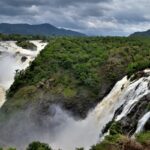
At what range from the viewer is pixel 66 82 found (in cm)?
6300

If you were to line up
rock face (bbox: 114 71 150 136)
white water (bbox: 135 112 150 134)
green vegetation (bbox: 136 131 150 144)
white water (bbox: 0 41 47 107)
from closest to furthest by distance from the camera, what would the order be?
green vegetation (bbox: 136 131 150 144) < white water (bbox: 135 112 150 134) < rock face (bbox: 114 71 150 136) < white water (bbox: 0 41 47 107)

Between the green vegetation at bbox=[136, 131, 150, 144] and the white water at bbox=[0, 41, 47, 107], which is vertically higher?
the green vegetation at bbox=[136, 131, 150, 144]

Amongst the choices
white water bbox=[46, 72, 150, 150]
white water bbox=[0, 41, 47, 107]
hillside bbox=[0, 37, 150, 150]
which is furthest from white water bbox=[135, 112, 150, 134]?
white water bbox=[0, 41, 47, 107]

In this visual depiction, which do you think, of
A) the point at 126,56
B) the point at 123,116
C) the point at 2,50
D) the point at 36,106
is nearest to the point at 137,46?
the point at 126,56

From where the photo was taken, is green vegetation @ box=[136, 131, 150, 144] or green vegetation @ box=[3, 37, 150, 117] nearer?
green vegetation @ box=[136, 131, 150, 144]

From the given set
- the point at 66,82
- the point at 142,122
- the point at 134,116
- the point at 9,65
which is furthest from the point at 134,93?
the point at 9,65

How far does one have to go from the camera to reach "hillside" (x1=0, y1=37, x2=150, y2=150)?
187 ft

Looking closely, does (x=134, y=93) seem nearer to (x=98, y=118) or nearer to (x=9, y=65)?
(x=98, y=118)

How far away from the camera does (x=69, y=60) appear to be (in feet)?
229

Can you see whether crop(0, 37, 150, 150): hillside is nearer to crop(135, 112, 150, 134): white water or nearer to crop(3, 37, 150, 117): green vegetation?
crop(3, 37, 150, 117): green vegetation

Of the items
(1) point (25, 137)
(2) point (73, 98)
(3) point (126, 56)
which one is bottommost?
(1) point (25, 137)

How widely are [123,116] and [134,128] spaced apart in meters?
3.51

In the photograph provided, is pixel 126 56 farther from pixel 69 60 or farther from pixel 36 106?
pixel 36 106

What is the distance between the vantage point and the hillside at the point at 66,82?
5709 centimetres
